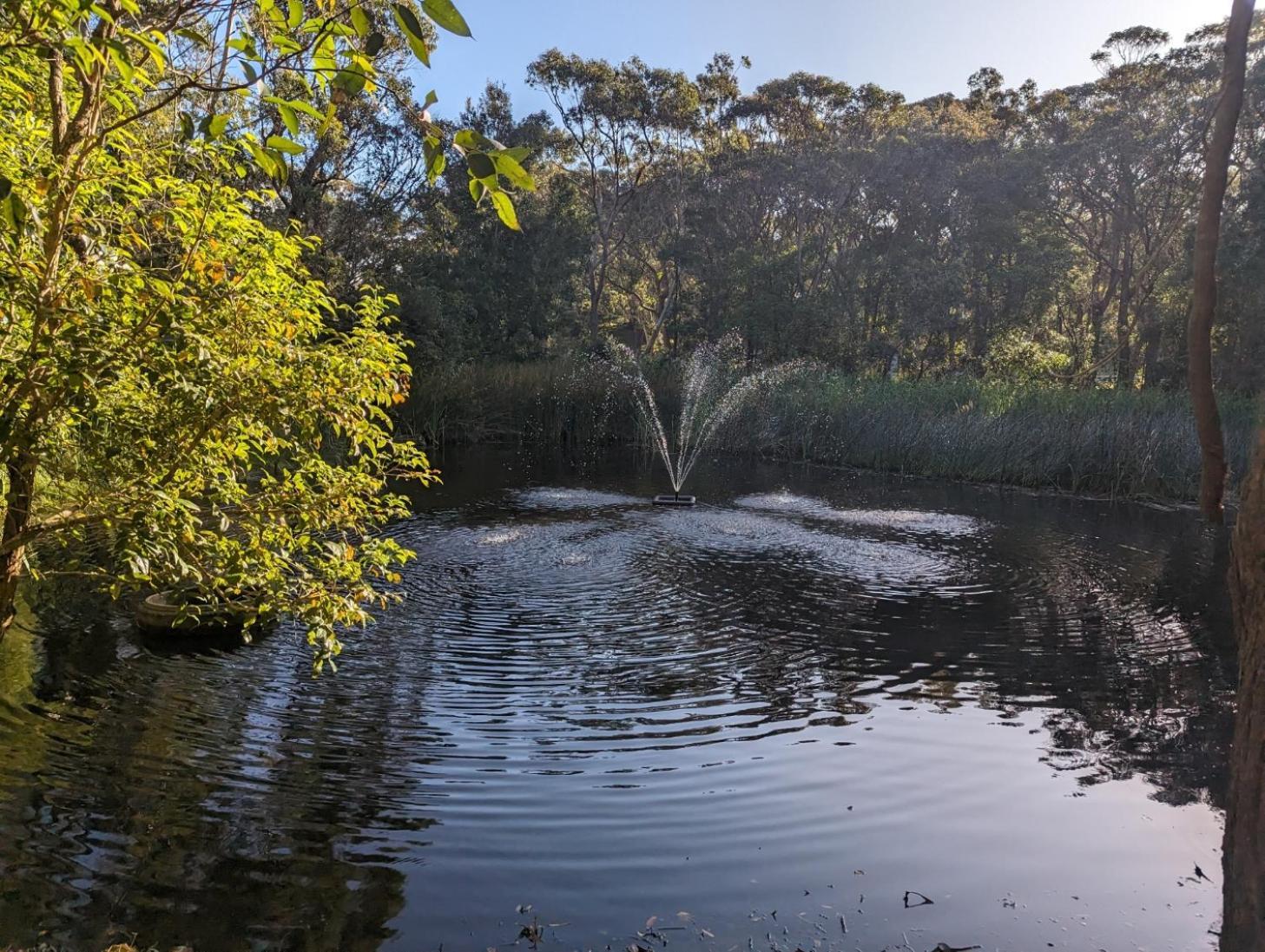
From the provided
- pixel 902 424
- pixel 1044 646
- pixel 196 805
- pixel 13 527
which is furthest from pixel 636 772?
pixel 902 424

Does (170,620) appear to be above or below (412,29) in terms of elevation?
below

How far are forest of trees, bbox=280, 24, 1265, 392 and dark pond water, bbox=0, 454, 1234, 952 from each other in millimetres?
13675

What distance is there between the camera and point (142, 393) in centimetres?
260

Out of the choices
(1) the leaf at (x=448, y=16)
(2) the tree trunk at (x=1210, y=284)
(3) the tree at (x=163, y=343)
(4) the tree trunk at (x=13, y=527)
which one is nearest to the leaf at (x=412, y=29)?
(1) the leaf at (x=448, y=16)

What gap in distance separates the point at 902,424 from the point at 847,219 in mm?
11117

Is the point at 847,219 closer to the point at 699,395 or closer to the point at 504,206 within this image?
the point at 699,395

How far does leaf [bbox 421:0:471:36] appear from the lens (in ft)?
3.42

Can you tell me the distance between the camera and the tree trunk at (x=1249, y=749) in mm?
1582

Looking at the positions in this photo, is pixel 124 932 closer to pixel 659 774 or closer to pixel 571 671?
pixel 659 774

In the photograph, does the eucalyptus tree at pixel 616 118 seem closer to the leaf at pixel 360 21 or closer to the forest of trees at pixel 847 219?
the forest of trees at pixel 847 219

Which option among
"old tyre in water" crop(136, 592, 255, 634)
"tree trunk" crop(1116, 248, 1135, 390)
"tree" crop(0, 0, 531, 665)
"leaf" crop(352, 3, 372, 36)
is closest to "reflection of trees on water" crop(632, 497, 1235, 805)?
"tree" crop(0, 0, 531, 665)

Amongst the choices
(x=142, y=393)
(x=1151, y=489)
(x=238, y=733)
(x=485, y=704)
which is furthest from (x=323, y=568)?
(x=1151, y=489)

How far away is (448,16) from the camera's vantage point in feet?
3.44

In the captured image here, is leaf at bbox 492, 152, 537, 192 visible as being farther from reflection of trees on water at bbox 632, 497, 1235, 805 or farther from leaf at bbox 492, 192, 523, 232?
reflection of trees on water at bbox 632, 497, 1235, 805
